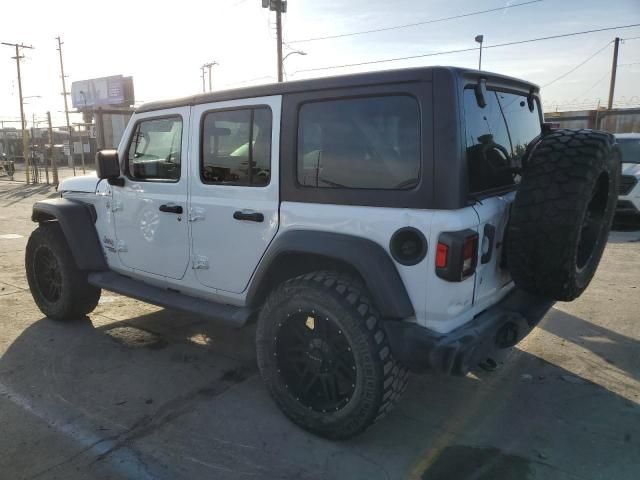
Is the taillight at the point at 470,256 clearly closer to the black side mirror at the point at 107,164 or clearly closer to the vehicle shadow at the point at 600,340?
the vehicle shadow at the point at 600,340

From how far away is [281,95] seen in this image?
9.78 feet

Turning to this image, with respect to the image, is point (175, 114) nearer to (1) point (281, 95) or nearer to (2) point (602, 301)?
(1) point (281, 95)

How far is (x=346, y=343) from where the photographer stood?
2707 mm

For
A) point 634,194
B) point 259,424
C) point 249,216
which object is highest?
point 249,216

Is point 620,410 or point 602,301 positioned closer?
point 620,410

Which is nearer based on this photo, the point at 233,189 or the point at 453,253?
the point at 453,253

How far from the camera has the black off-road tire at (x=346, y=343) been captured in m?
2.58

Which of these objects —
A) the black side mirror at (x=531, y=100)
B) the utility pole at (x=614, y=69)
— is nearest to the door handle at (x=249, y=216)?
the black side mirror at (x=531, y=100)

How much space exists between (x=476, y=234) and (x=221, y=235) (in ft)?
5.49

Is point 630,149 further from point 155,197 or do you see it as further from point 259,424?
point 259,424

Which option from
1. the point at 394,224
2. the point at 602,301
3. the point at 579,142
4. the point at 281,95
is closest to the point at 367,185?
the point at 394,224

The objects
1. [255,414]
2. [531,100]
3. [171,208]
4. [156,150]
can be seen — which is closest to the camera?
[255,414]

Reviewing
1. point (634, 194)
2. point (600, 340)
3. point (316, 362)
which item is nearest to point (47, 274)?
point (316, 362)

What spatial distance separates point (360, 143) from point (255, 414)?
1.83m
